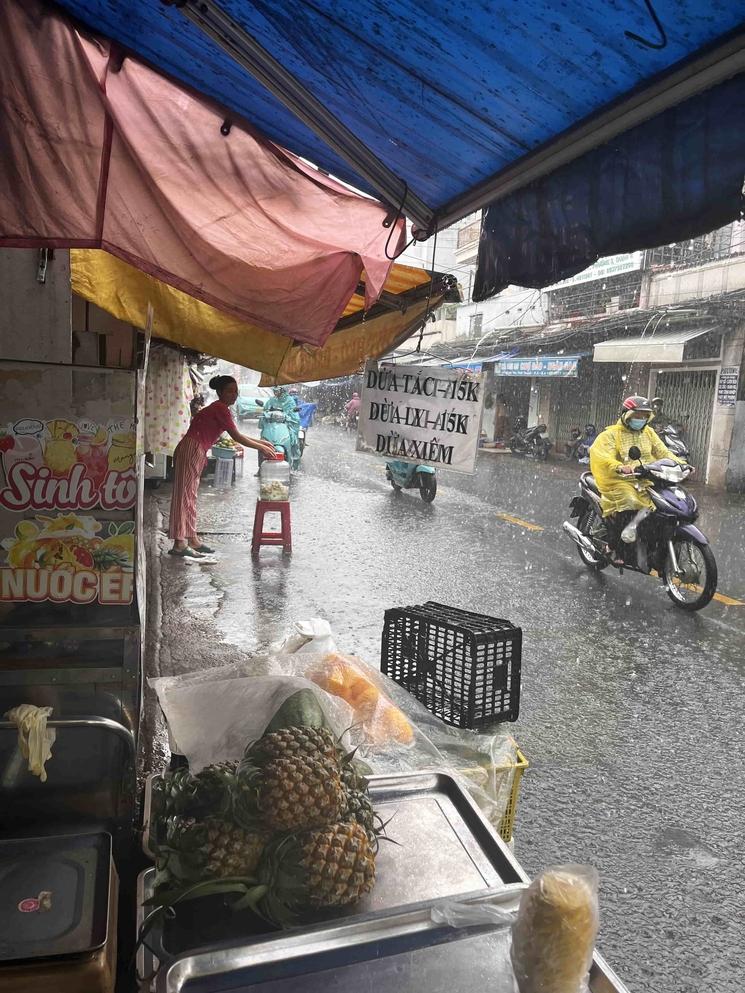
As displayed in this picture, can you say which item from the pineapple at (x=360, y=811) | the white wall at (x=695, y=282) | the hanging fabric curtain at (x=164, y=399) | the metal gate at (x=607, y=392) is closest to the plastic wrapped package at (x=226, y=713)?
the pineapple at (x=360, y=811)

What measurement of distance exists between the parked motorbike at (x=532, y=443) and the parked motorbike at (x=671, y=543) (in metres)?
14.4

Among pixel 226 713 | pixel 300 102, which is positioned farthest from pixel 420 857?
pixel 300 102

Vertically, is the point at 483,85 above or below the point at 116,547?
above

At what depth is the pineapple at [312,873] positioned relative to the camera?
5.16 feet

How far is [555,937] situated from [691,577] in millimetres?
6062

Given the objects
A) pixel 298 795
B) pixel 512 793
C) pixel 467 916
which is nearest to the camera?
pixel 467 916

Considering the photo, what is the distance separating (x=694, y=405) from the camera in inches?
705

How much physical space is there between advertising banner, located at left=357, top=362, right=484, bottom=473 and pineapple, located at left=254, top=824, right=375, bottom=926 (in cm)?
189

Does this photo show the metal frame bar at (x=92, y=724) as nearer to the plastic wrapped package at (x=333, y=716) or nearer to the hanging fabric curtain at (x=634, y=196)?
the plastic wrapped package at (x=333, y=716)

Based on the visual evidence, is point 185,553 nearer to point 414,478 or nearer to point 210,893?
point 414,478

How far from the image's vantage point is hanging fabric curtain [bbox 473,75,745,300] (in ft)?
5.79

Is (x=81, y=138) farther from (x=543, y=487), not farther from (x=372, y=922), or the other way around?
(x=543, y=487)

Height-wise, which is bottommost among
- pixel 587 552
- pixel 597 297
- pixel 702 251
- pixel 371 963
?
pixel 587 552

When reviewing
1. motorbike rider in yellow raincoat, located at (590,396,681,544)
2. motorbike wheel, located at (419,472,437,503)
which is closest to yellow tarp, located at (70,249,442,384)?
motorbike rider in yellow raincoat, located at (590,396,681,544)
